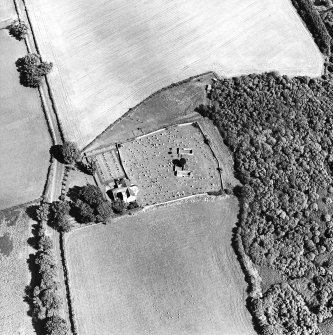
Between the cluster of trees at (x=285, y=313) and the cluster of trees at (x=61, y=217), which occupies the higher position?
the cluster of trees at (x=61, y=217)

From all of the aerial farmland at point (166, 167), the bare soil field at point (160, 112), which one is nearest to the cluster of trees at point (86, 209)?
the aerial farmland at point (166, 167)

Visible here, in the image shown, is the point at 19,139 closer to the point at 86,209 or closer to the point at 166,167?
the point at 86,209

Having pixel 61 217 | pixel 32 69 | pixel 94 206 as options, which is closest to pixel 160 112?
pixel 94 206

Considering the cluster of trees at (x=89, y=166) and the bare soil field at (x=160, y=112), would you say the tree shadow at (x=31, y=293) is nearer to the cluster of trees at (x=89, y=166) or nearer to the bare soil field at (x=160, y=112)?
the cluster of trees at (x=89, y=166)

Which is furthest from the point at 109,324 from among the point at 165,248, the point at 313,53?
the point at 313,53

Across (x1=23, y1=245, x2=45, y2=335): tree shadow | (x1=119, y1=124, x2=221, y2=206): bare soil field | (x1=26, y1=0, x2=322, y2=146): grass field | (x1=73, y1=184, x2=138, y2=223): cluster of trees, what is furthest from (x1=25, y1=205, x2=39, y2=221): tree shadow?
(x1=26, y1=0, x2=322, y2=146): grass field

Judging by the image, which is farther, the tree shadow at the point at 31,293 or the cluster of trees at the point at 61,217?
the cluster of trees at the point at 61,217
